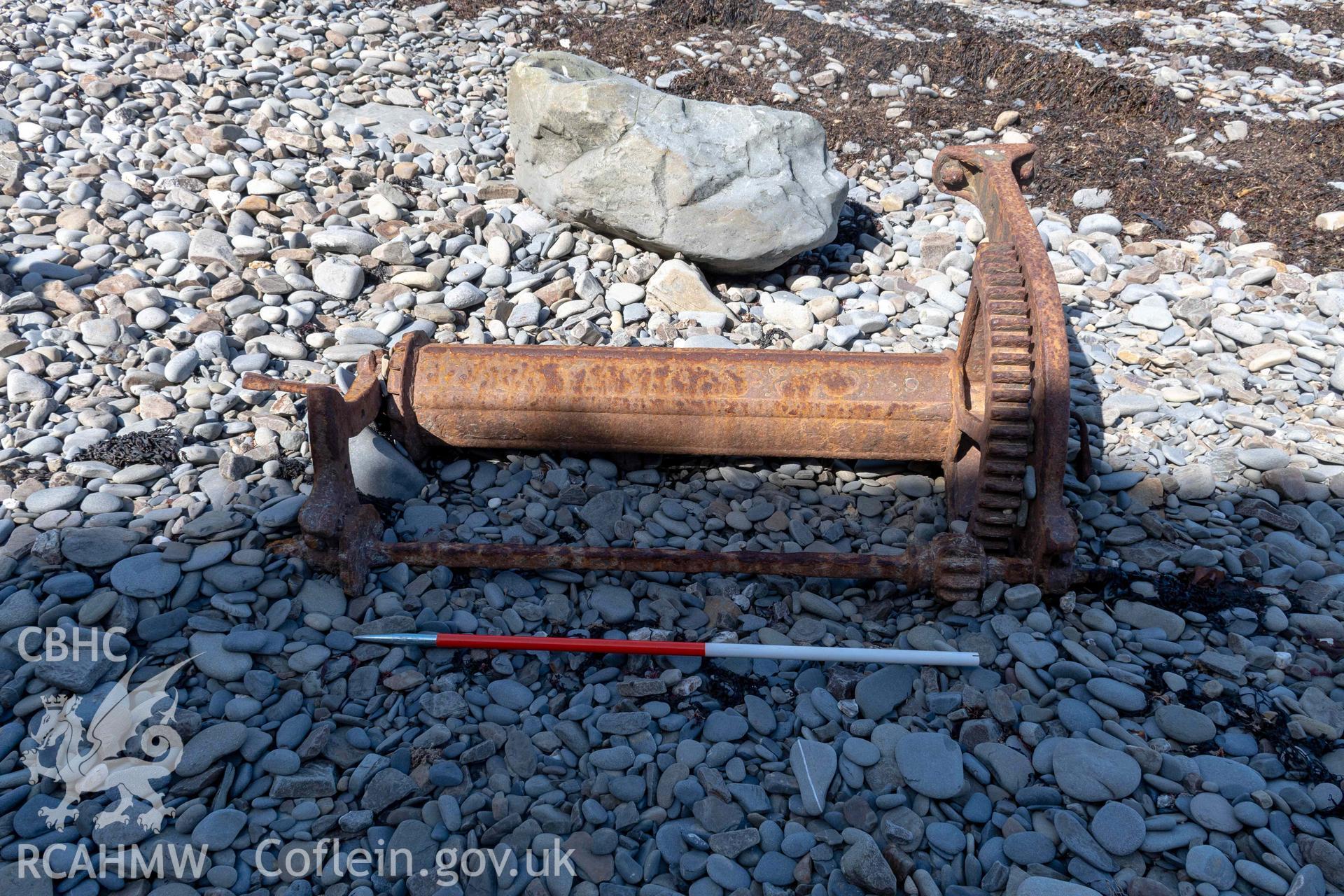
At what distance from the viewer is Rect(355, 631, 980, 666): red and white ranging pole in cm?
300

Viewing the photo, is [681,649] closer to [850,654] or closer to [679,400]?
[850,654]

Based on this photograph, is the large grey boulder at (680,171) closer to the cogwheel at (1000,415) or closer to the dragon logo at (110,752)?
the cogwheel at (1000,415)

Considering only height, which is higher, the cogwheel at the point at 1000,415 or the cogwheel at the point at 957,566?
the cogwheel at the point at 1000,415

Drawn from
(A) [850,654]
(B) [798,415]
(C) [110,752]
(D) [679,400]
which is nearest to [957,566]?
(A) [850,654]

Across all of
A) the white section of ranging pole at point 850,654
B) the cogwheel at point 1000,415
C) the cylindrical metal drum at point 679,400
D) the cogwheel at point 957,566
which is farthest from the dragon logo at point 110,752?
the cogwheel at point 1000,415

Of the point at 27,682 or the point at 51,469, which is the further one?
the point at 51,469

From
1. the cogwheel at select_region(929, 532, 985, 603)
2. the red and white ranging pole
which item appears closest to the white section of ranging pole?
the red and white ranging pole

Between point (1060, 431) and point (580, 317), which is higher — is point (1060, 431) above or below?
above

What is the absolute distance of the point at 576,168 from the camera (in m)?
5.11

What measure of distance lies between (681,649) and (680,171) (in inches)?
108

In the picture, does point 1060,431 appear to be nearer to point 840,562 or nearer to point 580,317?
point 840,562

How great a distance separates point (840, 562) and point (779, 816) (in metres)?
0.91

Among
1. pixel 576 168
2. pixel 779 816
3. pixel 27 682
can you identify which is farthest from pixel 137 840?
pixel 576 168

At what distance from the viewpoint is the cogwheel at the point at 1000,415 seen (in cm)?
310
